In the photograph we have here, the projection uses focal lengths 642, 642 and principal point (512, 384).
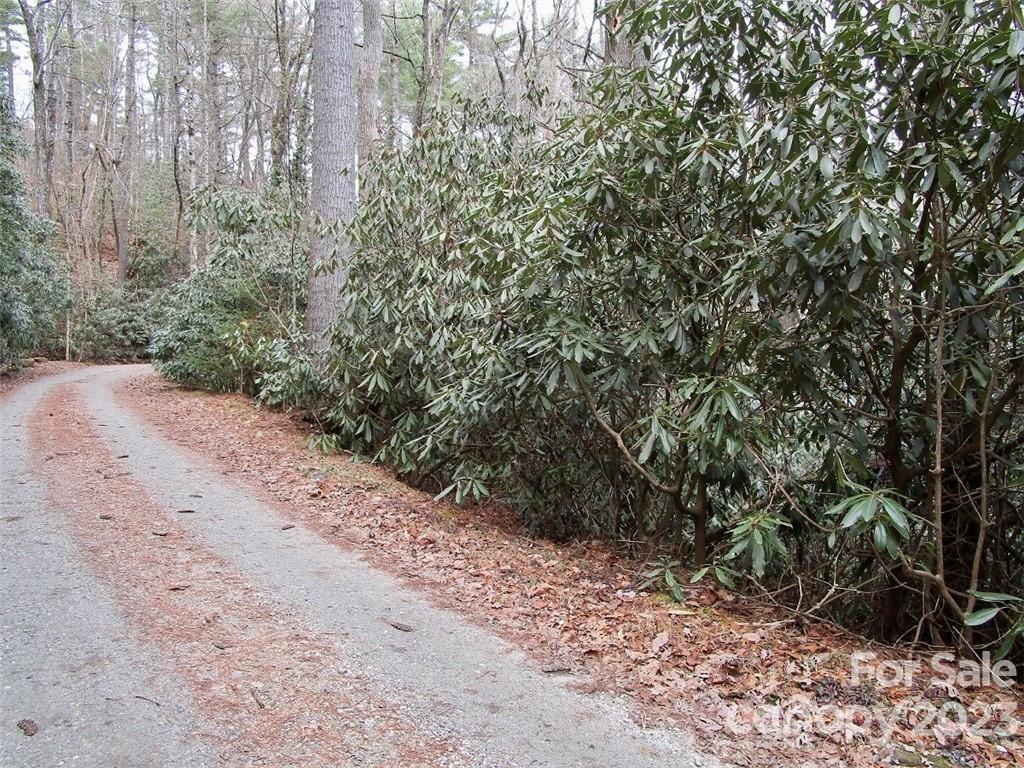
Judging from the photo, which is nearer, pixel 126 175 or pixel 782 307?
pixel 782 307

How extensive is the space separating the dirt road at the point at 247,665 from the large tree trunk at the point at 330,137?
462 centimetres

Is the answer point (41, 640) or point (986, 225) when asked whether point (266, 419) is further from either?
point (986, 225)

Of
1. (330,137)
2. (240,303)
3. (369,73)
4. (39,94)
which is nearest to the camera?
(330,137)

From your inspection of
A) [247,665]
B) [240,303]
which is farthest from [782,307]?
[240,303]

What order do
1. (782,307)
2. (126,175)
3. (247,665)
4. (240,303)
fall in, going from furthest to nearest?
(126,175) < (240,303) < (782,307) < (247,665)

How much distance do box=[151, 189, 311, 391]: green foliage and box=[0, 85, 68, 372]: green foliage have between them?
364 cm

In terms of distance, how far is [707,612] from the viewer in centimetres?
397

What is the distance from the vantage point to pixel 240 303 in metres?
12.7

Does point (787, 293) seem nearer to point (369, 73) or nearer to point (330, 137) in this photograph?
point (330, 137)

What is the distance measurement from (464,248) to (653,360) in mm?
2148

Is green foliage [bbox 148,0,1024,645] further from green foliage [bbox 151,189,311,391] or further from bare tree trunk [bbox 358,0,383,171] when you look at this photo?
bare tree trunk [bbox 358,0,383,171]

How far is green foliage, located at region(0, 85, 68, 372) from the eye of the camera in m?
13.5

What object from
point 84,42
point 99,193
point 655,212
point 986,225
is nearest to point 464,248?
point 655,212

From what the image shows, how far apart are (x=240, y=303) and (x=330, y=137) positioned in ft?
16.2
